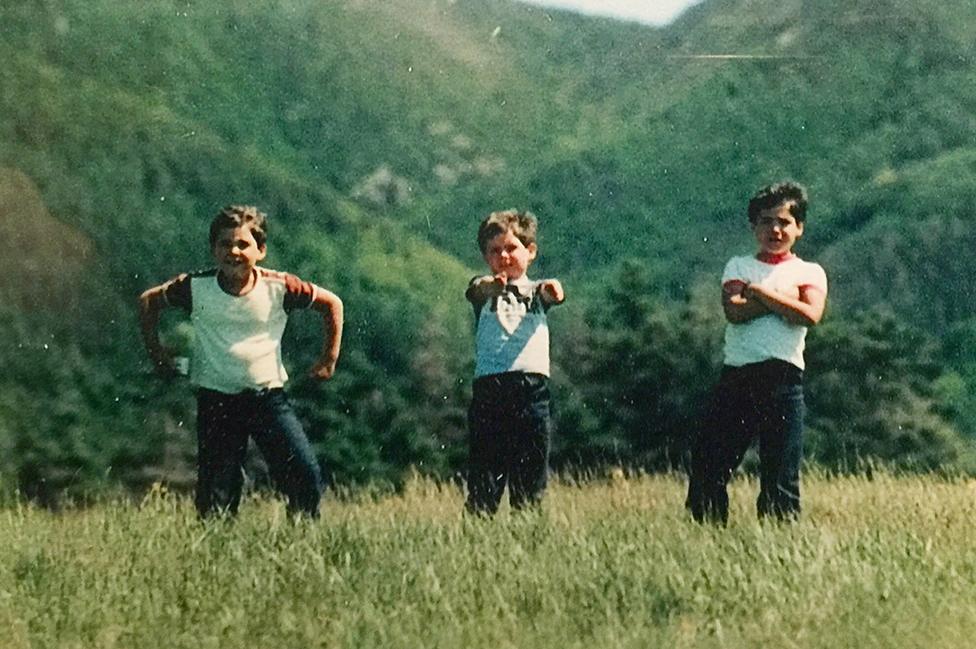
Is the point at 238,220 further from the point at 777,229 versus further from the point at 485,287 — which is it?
the point at 777,229

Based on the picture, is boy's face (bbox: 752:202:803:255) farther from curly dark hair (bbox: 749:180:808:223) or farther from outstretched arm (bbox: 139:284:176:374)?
outstretched arm (bbox: 139:284:176:374)

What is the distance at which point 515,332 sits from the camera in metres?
4.93

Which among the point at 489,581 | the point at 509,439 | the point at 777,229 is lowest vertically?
the point at 489,581

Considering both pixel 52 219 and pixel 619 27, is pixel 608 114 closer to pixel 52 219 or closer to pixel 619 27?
pixel 619 27

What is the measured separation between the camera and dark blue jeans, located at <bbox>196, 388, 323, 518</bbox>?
15.7ft

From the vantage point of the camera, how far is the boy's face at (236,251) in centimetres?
477

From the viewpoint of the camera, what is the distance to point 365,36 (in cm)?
680

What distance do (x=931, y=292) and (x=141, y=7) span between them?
516 centimetres

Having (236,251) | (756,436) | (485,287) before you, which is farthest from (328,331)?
(756,436)

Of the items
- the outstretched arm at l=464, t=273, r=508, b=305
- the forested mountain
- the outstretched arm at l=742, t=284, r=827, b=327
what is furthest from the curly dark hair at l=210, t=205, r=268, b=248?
the outstretched arm at l=742, t=284, r=827, b=327

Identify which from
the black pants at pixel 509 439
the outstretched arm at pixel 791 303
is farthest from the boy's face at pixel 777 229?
the black pants at pixel 509 439

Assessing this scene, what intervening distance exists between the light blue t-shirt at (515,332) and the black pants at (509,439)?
0.15 feet

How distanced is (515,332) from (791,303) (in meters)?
1.09

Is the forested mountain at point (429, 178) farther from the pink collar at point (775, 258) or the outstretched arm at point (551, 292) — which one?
the outstretched arm at point (551, 292)
